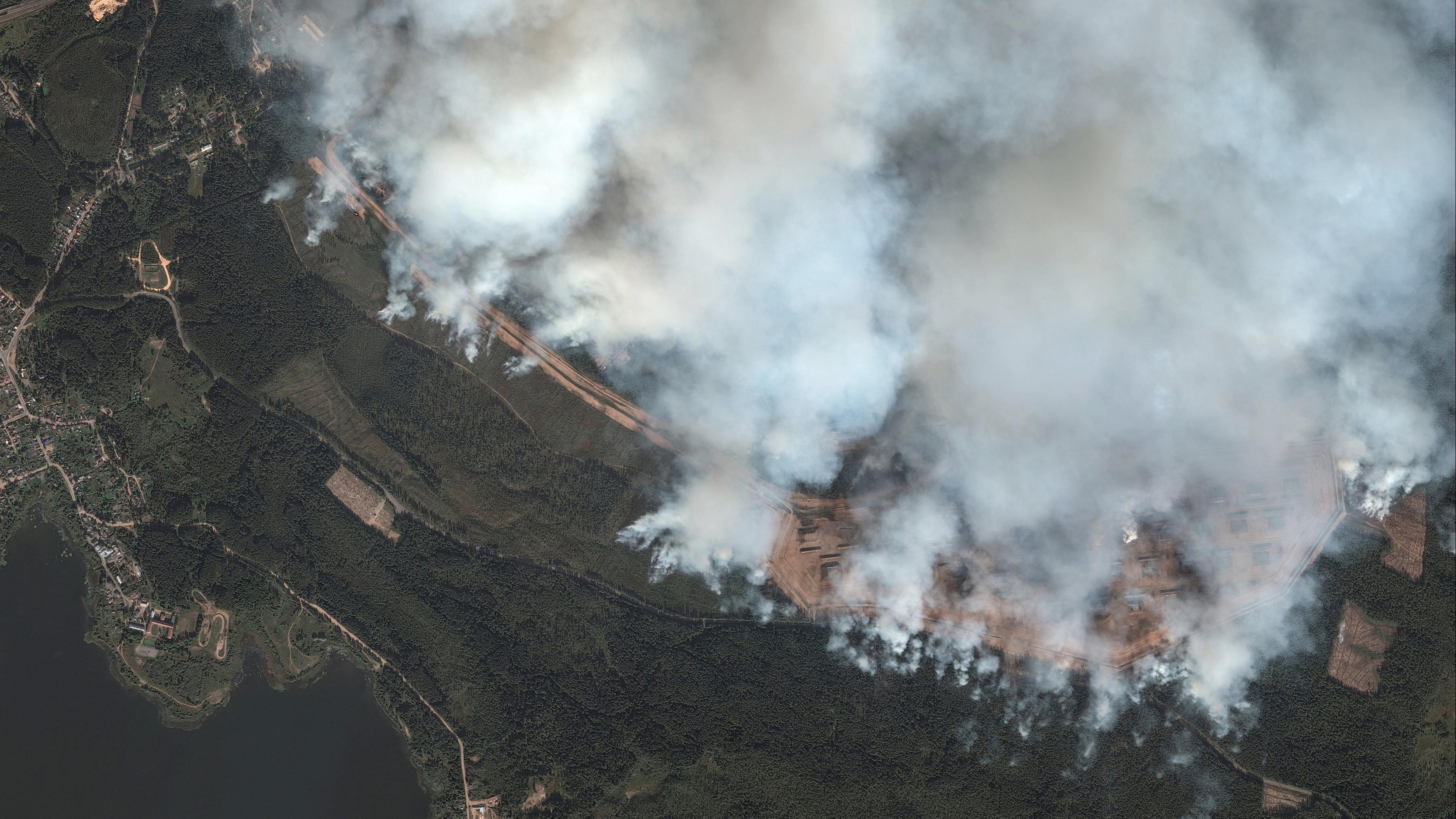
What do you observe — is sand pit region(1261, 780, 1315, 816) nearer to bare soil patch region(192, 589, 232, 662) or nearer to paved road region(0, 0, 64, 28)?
bare soil patch region(192, 589, 232, 662)

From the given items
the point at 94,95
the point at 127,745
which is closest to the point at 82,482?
the point at 127,745

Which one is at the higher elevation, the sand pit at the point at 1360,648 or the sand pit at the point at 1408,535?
the sand pit at the point at 1408,535

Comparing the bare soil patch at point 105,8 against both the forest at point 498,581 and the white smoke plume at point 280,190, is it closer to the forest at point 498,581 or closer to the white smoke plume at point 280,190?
the forest at point 498,581

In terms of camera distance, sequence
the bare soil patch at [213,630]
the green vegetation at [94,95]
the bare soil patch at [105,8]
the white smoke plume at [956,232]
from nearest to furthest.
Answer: the white smoke plume at [956,232] → the green vegetation at [94,95] → the bare soil patch at [105,8] → the bare soil patch at [213,630]

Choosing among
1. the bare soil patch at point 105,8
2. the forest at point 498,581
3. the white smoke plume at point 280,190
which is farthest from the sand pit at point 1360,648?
the bare soil patch at point 105,8

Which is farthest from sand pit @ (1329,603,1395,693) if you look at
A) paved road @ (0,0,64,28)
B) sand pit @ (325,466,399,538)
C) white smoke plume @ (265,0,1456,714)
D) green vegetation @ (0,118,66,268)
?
paved road @ (0,0,64,28)

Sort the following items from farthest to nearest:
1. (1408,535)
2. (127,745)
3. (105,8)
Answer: (127,745), (105,8), (1408,535)

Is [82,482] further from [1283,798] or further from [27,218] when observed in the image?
[1283,798]
